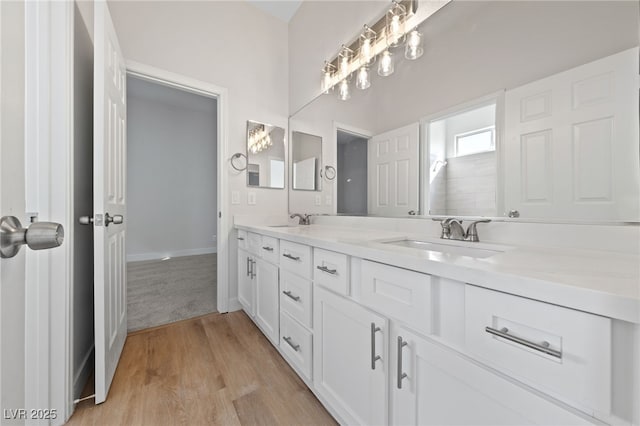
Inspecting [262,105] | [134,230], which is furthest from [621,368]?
[134,230]

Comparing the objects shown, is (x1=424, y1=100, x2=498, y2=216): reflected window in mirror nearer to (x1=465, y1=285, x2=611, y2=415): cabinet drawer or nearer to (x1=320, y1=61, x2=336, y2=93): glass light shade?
(x1=465, y1=285, x2=611, y2=415): cabinet drawer

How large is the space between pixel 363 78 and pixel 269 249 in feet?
4.40

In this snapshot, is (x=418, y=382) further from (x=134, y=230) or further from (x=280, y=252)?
(x=134, y=230)

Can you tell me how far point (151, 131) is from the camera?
4.12 meters

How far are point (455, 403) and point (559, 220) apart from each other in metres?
0.76

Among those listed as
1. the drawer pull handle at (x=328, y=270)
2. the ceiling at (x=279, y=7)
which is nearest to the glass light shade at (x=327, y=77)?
the ceiling at (x=279, y=7)

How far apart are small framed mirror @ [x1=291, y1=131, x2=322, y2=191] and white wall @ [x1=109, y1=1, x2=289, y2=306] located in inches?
8.6

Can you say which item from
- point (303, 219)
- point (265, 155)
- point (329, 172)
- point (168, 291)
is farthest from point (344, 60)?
point (168, 291)

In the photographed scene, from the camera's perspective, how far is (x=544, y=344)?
466mm

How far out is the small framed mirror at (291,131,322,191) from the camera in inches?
86.7

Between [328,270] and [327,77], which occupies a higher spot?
[327,77]

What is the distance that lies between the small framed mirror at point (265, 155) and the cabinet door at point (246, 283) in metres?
0.71

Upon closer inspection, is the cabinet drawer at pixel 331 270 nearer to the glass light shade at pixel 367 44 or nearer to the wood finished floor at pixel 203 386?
the wood finished floor at pixel 203 386

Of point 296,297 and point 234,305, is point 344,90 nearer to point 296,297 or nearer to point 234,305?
point 296,297
